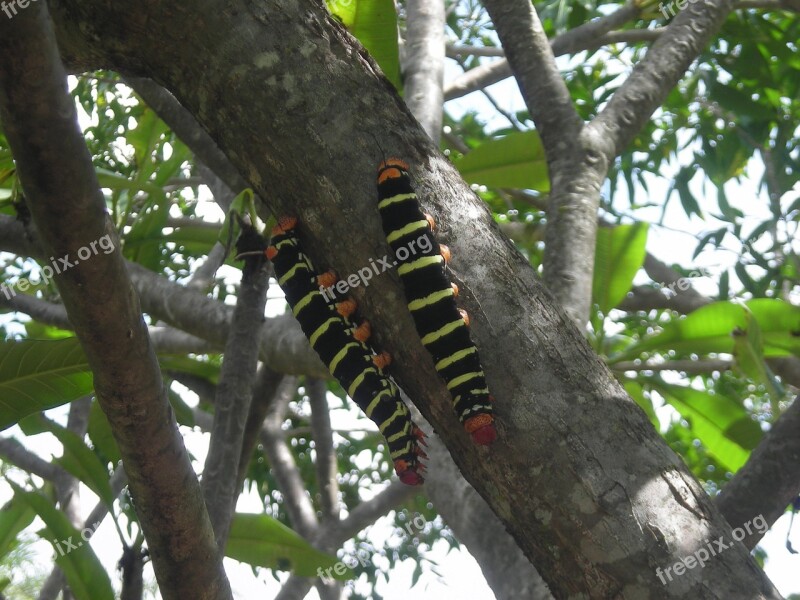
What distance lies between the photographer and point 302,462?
6480 millimetres

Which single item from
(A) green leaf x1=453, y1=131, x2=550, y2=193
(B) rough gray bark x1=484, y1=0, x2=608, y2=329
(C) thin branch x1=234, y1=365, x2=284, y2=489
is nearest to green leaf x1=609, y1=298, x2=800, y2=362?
(B) rough gray bark x1=484, y1=0, x2=608, y2=329

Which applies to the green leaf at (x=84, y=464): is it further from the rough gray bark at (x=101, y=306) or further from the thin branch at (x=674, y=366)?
the thin branch at (x=674, y=366)

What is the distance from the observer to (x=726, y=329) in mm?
3162

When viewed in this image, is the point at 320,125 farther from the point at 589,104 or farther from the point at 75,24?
the point at 589,104

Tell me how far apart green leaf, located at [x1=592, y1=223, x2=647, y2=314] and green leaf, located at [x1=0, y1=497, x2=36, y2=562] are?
2.48 meters

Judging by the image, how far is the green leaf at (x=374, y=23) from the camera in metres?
3.01

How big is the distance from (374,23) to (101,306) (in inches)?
75.5

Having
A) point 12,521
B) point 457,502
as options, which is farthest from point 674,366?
point 12,521

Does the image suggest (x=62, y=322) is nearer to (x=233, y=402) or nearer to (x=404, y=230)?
(x=233, y=402)

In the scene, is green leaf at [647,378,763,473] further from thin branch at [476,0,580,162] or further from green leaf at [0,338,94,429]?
green leaf at [0,338,94,429]

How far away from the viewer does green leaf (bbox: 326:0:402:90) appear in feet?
9.87

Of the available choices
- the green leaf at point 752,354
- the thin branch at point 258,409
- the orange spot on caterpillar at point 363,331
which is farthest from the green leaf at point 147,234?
the green leaf at point 752,354

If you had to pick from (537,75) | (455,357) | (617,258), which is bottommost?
(455,357)

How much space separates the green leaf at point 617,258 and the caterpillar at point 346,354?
1526 millimetres
